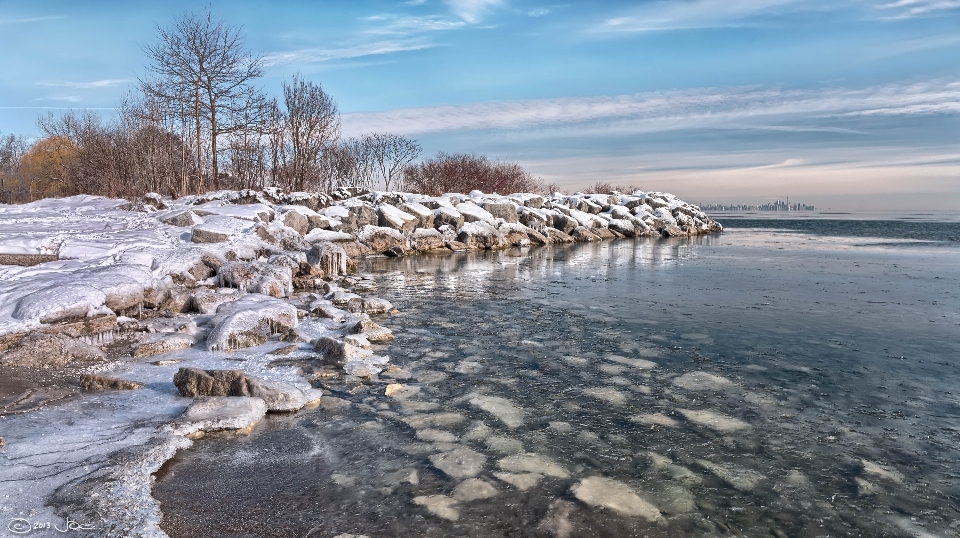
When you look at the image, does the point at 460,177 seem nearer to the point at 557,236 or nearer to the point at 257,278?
the point at 557,236

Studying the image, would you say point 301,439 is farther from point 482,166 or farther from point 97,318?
point 482,166

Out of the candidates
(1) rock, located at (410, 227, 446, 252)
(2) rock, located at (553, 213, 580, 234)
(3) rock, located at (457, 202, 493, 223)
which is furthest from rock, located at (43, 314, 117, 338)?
(2) rock, located at (553, 213, 580, 234)

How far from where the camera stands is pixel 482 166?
43656 mm

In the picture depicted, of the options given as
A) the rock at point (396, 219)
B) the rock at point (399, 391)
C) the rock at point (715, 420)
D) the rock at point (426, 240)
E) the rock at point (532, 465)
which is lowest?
the rock at point (532, 465)

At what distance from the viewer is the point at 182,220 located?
1171 cm

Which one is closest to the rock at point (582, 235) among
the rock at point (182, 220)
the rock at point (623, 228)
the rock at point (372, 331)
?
the rock at point (623, 228)

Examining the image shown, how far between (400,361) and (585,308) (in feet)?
12.8

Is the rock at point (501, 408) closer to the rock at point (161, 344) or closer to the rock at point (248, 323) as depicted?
the rock at point (248, 323)

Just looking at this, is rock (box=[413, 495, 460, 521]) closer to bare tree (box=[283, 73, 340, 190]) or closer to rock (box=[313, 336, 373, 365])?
rock (box=[313, 336, 373, 365])

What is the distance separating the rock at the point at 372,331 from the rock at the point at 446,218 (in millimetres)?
13482

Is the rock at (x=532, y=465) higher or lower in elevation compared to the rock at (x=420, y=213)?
lower

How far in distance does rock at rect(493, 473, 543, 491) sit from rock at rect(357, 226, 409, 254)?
14615mm

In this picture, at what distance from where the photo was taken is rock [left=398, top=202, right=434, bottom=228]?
19.3 metres

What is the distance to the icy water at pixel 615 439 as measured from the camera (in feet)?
9.48
